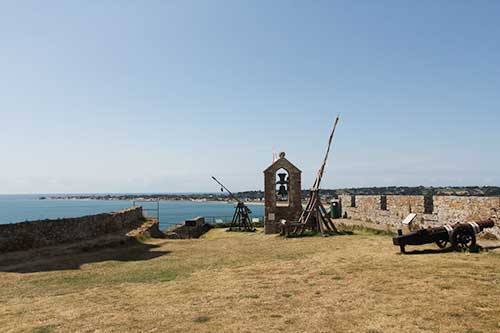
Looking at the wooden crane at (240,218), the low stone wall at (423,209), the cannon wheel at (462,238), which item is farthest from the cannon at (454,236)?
the wooden crane at (240,218)

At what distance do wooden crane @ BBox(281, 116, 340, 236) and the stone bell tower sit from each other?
2848 mm

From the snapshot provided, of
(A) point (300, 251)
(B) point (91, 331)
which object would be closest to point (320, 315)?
(B) point (91, 331)

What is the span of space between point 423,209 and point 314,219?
534 cm

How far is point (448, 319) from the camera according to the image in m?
6.00

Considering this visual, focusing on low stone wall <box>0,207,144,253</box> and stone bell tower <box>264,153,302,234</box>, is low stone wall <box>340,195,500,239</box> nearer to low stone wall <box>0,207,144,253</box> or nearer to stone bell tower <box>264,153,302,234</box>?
stone bell tower <box>264,153,302,234</box>

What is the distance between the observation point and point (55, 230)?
17969mm

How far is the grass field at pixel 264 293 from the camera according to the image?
20.5 feet

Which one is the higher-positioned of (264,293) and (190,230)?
(264,293)

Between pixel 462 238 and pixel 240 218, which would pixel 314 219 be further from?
pixel 240 218

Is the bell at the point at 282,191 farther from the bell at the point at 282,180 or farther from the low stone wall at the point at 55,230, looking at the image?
the low stone wall at the point at 55,230

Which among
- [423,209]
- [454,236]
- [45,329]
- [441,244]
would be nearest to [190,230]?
[423,209]

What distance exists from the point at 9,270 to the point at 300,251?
10.1 meters

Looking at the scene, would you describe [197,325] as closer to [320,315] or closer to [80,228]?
[320,315]

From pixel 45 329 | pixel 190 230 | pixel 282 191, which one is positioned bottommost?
pixel 190 230
